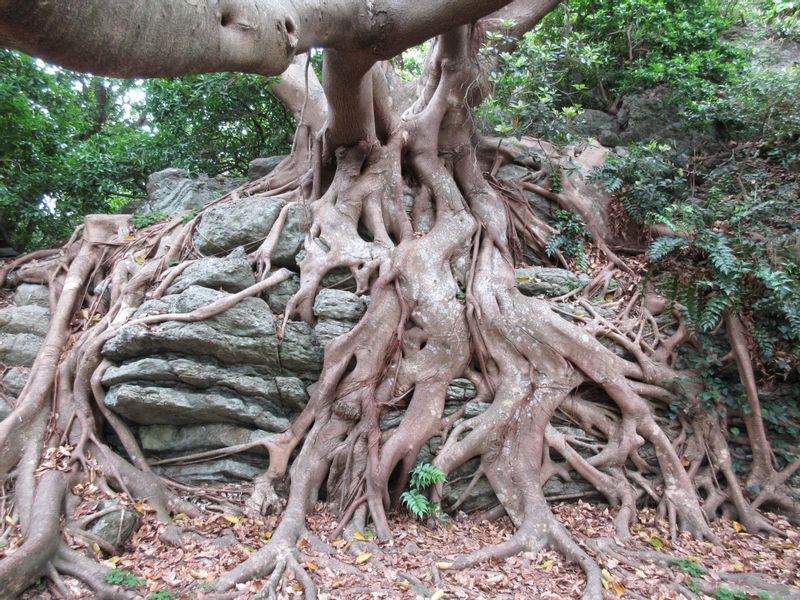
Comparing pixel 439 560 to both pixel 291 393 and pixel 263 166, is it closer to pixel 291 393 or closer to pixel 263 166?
pixel 291 393

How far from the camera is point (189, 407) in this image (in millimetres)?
4492

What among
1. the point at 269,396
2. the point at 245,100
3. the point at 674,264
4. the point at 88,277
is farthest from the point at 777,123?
the point at 88,277

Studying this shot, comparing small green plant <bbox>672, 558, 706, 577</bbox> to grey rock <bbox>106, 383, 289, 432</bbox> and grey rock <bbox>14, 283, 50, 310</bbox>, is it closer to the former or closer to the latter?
grey rock <bbox>106, 383, 289, 432</bbox>

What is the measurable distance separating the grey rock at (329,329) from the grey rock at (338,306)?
0.19 feet

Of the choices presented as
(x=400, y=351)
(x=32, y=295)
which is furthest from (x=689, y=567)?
(x=32, y=295)

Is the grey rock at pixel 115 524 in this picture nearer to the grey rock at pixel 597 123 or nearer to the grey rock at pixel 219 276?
the grey rock at pixel 219 276

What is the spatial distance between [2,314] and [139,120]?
771cm

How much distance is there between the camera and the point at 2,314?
5508 mm

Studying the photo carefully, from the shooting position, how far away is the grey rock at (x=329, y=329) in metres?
4.96

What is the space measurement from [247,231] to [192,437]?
2.54m

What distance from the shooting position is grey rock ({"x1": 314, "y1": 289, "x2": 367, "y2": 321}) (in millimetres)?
5137

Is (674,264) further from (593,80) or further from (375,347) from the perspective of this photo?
(593,80)

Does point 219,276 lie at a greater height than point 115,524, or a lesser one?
greater

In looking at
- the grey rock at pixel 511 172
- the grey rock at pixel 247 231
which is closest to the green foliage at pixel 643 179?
the grey rock at pixel 511 172
